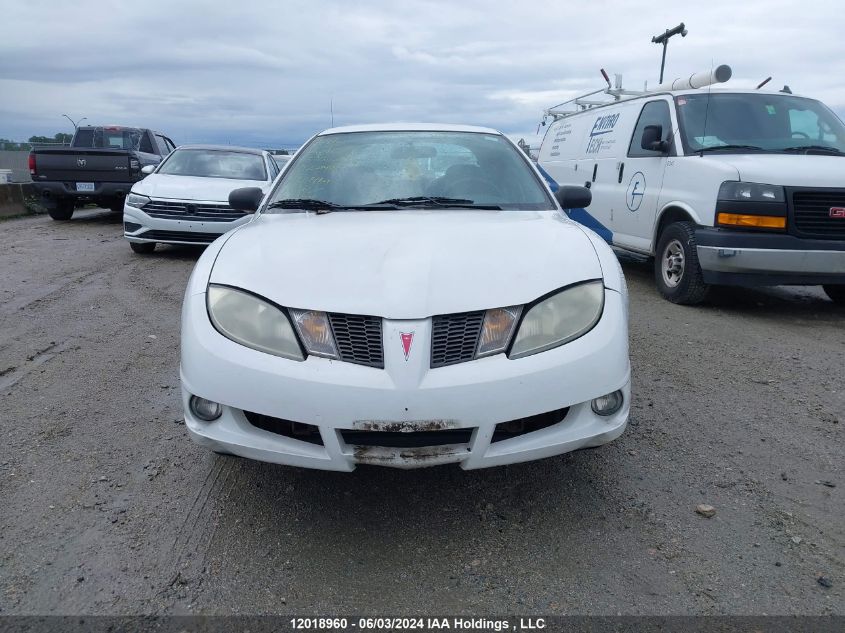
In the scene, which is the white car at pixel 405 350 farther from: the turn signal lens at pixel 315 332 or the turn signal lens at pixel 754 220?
the turn signal lens at pixel 754 220

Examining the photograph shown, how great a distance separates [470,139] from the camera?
13.3ft

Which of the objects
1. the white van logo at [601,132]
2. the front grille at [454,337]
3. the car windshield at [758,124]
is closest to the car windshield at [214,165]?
the white van logo at [601,132]

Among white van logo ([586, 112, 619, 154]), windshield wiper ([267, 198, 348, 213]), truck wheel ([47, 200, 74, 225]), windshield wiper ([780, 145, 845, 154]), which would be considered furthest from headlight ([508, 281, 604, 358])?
truck wheel ([47, 200, 74, 225])

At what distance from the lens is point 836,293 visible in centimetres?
658

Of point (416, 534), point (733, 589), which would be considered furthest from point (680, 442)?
point (416, 534)

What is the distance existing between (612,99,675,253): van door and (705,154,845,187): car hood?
91 cm

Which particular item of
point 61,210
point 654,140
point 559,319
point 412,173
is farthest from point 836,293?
point 61,210

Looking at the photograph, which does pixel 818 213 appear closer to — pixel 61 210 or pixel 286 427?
pixel 286 427

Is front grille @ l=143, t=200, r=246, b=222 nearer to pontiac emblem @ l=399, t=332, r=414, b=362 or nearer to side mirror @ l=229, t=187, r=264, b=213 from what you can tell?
side mirror @ l=229, t=187, r=264, b=213

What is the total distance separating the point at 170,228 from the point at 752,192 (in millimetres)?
6736

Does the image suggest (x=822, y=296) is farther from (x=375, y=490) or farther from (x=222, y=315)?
(x=222, y=315)

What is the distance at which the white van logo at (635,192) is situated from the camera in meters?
7.02

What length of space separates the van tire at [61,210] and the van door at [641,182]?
421 inches

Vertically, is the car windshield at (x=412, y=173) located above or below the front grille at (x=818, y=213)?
above
